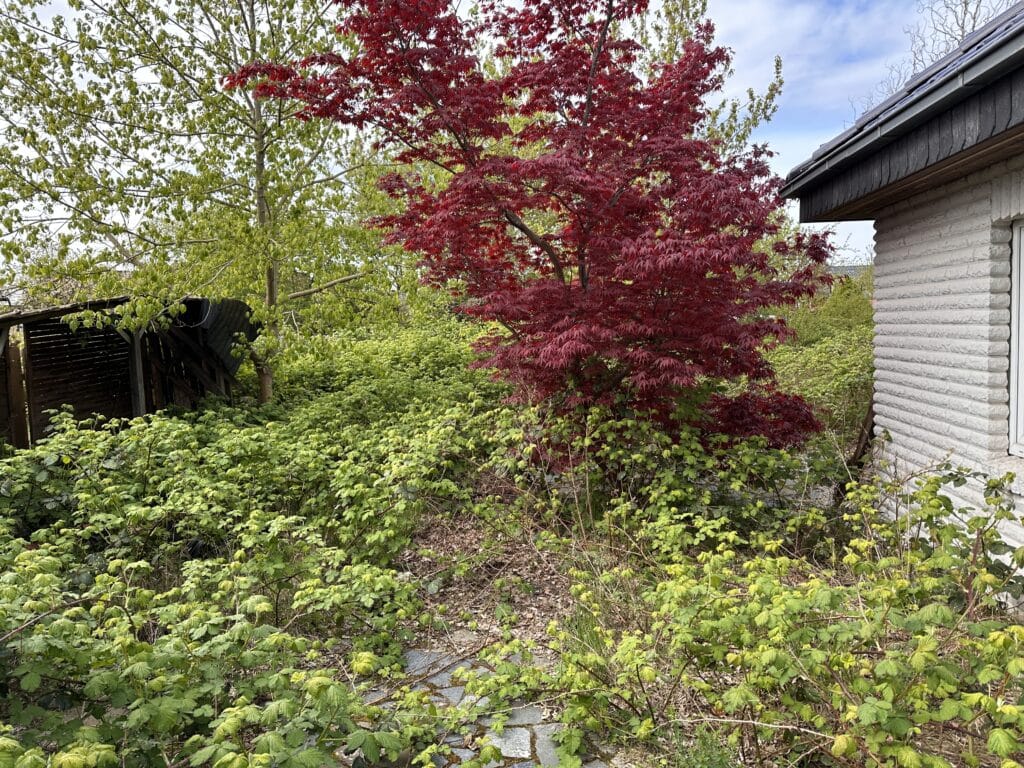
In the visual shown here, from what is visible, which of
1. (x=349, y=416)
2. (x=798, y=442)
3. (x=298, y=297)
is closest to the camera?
(x=798, y=442)

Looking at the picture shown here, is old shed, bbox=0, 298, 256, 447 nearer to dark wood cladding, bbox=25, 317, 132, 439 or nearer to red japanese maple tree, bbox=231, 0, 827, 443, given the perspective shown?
dark wood cladding, bbox=25, 317, 132, 439

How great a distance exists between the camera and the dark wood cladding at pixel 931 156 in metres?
3.10

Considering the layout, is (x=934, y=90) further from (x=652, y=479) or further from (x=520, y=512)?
(x=520, y=512)

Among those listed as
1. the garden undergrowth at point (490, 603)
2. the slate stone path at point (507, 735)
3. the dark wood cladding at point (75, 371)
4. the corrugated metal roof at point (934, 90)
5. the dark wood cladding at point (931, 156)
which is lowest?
the slate stone path at point (507, 735)

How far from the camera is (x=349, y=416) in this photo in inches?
284

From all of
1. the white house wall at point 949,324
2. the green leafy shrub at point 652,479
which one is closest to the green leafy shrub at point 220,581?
the green leafy shrub at point 652,479

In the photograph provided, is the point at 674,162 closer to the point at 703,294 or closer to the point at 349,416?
the point at 703,294

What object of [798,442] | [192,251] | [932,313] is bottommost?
[798,442]

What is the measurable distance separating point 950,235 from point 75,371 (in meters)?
7.66

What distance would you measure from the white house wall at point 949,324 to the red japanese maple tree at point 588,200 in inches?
25.9

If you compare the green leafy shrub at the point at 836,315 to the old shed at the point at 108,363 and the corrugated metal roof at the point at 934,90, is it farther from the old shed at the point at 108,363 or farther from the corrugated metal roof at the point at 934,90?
the old shed at the point at 108,363

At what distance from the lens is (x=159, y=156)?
763 centimetres

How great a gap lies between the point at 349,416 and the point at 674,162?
4141 millimetres

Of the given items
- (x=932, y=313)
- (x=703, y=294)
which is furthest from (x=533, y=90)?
(x=932, y=313)
